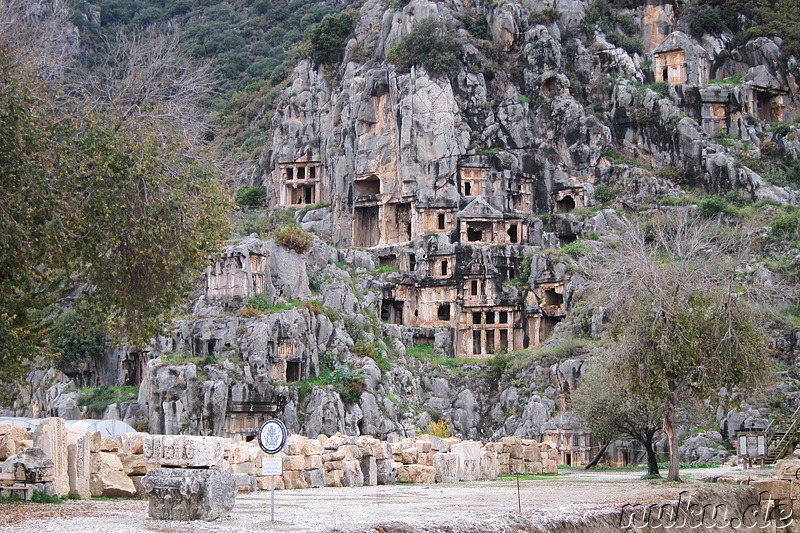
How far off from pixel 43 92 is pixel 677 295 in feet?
62.6

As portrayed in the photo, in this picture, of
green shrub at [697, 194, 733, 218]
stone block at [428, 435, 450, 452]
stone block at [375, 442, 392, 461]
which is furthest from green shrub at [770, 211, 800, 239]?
stone block at [375, 442, 392, 461]

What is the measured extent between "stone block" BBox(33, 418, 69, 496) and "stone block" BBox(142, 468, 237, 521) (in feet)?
16.2

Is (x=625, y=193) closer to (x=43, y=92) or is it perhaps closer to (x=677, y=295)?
(x=677, y=295)

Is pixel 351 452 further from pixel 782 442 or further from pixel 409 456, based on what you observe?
pixel 782 442

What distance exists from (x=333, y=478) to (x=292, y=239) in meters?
39.4

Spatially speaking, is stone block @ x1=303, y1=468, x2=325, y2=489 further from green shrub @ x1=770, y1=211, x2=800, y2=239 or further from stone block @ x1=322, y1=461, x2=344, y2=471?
green shrub @ x1=770, y1=211, x2=800, y2=239

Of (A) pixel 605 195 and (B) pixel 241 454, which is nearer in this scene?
(B) pixel 241 454

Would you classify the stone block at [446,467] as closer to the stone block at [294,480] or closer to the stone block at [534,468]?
the stone block at [294,480]

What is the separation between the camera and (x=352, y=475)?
31297mm

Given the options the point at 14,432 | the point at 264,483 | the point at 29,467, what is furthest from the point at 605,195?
the point at 29,467

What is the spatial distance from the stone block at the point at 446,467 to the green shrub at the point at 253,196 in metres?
59.6

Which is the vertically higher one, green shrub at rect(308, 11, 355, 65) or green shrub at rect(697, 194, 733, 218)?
green shrub at rect(308, 11, 355, 65)

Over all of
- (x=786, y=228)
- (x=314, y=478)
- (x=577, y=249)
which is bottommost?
(x=314, y=478)

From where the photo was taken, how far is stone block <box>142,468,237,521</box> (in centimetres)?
1700
